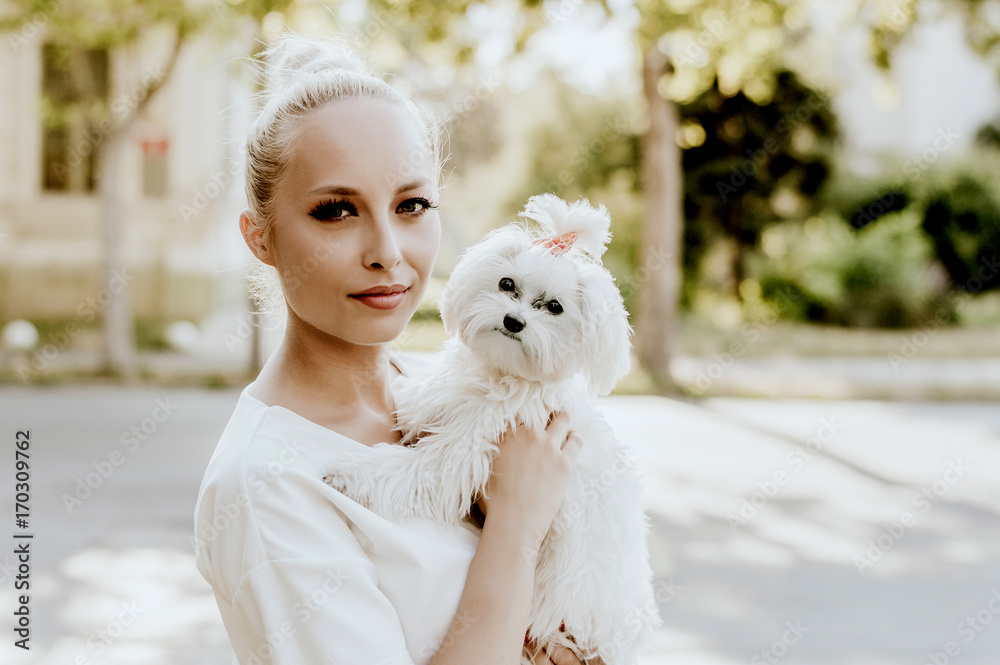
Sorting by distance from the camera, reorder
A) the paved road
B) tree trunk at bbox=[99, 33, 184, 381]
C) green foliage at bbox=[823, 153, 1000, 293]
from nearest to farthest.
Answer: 1. the paved road
2. tree trunk at bbox=[99, 33, 184, 381]
3. green foliage at bbox=[823, 153, 1000, 293]

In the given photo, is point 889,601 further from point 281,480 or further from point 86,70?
point 86,70

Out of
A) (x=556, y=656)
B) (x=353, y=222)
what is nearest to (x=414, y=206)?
(x=353, y=222)

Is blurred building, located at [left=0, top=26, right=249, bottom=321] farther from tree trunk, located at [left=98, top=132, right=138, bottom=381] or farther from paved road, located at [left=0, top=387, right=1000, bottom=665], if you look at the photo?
paved road, located at [left=0, top=387, right=1000, bottom=665]

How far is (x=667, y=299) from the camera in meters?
11.6

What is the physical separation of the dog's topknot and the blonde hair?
237 mm

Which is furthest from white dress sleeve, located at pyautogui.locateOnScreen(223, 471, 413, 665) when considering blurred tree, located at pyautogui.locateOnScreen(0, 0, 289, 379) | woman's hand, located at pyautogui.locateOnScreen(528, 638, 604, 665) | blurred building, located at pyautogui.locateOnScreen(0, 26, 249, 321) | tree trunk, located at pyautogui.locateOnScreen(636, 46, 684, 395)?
blurred building, located at pyautogui.locateOnScreen(0, 26, 249, 321)

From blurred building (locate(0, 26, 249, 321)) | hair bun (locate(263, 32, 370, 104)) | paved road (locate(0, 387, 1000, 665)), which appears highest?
hair bun (locate(263, 32, 370, 104))

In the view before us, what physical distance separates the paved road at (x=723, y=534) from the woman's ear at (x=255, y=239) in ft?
10.5

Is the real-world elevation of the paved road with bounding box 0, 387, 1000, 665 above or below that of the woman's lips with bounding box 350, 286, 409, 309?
below

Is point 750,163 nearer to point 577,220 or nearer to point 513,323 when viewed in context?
point 577,220

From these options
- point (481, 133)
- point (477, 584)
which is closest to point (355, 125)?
point (477, 584)

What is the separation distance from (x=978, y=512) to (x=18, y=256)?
14.3 m

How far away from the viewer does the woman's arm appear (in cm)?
141

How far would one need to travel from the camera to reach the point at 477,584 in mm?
1454
